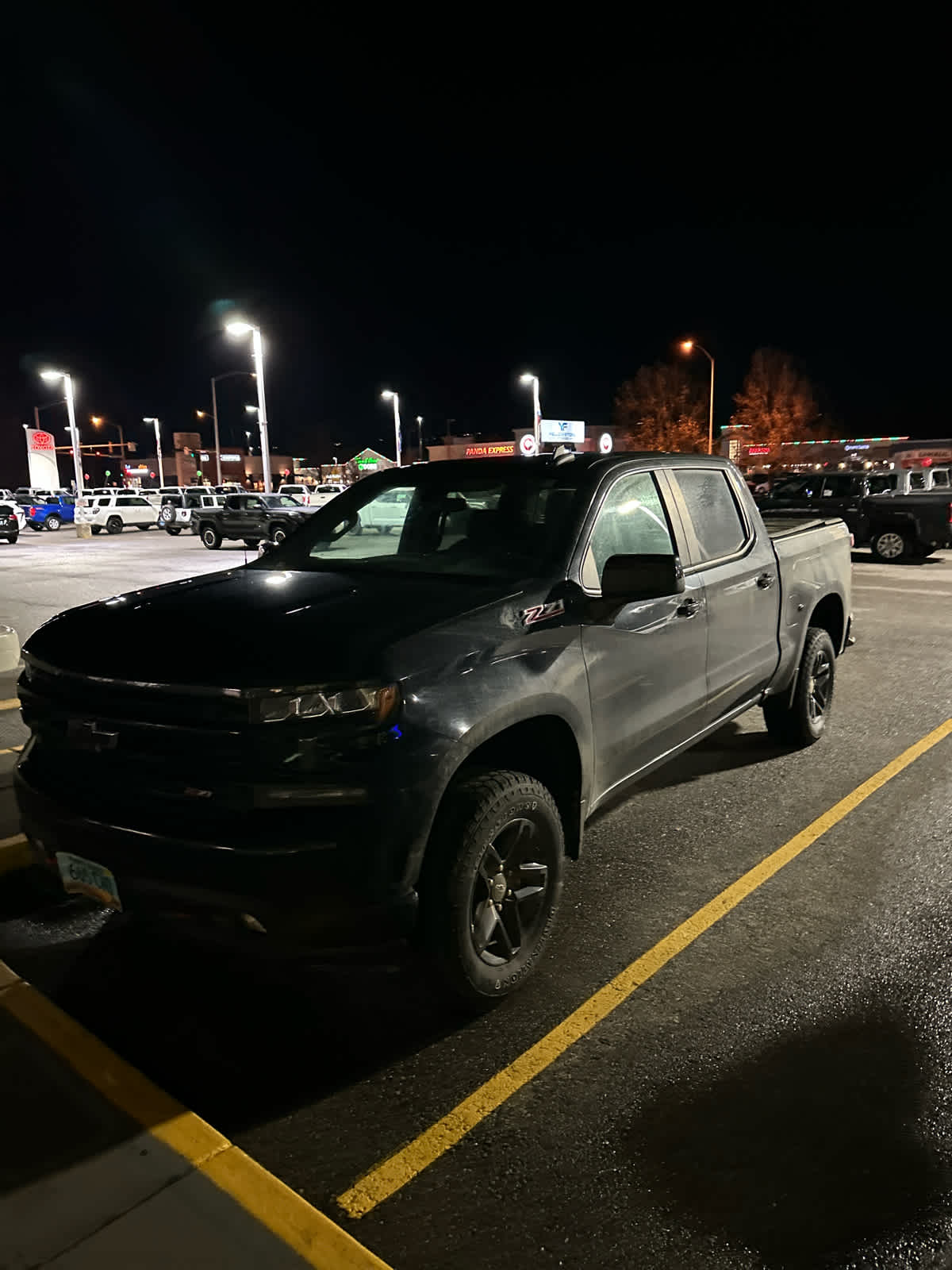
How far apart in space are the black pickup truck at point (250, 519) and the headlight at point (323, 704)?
24.0 m

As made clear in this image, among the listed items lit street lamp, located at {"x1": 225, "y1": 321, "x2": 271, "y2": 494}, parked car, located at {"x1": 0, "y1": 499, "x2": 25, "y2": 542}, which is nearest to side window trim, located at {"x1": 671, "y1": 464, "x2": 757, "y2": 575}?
lit street lamp, located at {"x1": 225, "y1": 321, "x2": 271, "y2": 494}

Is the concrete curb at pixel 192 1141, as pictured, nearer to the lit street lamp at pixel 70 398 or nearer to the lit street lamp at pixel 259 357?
the lit street lamp at pixel 259 357

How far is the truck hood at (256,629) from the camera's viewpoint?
279 cm

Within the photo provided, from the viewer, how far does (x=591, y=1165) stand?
2531 millimetres

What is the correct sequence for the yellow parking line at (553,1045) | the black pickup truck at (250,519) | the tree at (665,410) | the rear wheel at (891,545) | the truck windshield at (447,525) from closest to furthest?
1. the yellow parking line at (553,1045)
2. the truck windshield at (447,525)
3. the rear wheel at (891,545)
4. the black pickup truck at (250,519)
5. the tree at (665,410)

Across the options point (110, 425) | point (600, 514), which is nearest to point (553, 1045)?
point (600, 514)

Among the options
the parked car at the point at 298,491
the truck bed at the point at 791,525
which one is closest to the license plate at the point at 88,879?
the truck bed at the point at 791,525

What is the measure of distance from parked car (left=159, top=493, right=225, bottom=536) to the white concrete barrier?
2300 cm

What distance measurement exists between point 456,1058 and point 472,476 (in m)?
2.52

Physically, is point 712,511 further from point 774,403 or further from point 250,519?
point 774,403

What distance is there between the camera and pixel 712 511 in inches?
195

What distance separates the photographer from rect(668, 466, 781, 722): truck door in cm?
461

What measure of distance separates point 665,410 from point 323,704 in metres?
70.9

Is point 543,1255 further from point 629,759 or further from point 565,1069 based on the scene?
point 629,759
